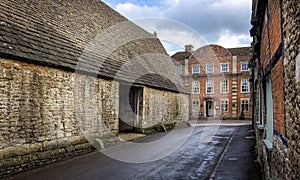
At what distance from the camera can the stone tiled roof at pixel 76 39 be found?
809cm

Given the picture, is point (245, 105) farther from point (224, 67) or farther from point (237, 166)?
point (237, 166)

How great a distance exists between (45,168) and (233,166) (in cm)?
527

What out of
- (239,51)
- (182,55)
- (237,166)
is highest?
(182,55)

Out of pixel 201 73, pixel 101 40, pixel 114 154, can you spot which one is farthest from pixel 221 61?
pixel 114 154

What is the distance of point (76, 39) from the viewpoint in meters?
11.5

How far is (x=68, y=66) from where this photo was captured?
30.1 feet

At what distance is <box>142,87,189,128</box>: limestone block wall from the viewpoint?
16.5 m

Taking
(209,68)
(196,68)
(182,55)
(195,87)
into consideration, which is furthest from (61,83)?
(182,55)

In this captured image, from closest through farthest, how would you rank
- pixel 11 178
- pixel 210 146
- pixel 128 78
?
pixel 11 178
pixel 210 146
pixel 128 78

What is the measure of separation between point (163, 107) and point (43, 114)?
11.6 metres

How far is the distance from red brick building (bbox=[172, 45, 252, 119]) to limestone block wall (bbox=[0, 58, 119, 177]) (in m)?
28.9

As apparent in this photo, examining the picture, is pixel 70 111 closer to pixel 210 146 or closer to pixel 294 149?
pixel 210 146

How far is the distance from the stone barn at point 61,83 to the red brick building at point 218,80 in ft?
75.7

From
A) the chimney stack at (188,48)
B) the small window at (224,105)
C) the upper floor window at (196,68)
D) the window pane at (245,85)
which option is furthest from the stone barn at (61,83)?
the chimney stack at (188,48)
